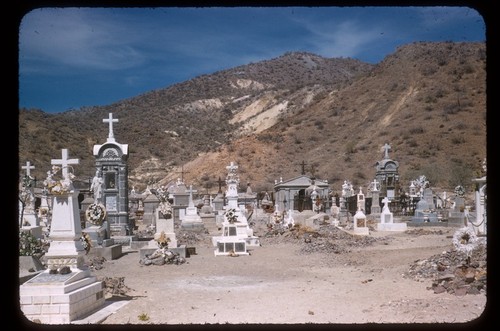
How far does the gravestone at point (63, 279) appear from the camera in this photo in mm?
7184

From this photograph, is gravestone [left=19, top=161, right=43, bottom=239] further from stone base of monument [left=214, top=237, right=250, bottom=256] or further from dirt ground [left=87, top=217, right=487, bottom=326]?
stone base of monument [left=214, top=237, right=250, bottom=256]

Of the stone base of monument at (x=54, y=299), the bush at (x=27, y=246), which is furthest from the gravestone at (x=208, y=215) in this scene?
the stone base of monument at (x=54, y=299)

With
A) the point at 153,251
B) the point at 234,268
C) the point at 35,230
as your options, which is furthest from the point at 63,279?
the point at 35,230

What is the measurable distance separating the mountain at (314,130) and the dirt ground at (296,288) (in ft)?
88.6

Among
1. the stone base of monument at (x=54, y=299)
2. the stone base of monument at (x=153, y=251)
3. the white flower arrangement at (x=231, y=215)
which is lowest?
the stone base of monument at (x=153, y=251)

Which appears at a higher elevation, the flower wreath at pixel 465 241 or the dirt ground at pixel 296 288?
the flower wreath at pixel 465 241

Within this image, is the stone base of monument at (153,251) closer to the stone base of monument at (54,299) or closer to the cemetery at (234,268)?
the cemetery at (234,268)

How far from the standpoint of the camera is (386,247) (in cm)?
1609

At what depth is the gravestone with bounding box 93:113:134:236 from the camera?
1989 cm

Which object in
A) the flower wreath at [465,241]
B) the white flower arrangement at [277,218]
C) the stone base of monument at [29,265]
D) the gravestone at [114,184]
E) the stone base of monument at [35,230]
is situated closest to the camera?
the stone base of monument at [29,265]

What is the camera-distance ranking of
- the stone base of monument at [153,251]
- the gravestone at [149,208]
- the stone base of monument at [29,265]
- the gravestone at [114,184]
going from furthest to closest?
the gravestone at [149,208] → the gravestone at [114,184] → the stone base of monument at [153,251] → the stone base of monument at [29,265]

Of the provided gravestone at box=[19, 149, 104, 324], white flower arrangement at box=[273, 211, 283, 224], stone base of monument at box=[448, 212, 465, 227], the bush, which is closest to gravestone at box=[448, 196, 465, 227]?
stone base of monument at box=[448, 212, 465, 227]

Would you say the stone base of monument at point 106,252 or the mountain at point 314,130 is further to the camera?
the mountain at point 314,130

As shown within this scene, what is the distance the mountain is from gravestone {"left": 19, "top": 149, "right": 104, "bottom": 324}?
35.1 meters
